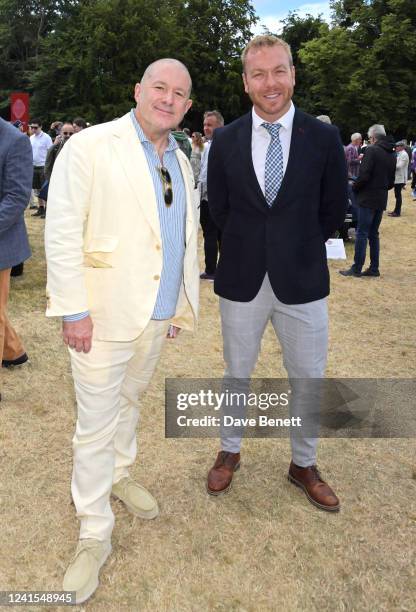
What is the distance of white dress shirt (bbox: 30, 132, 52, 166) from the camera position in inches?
512

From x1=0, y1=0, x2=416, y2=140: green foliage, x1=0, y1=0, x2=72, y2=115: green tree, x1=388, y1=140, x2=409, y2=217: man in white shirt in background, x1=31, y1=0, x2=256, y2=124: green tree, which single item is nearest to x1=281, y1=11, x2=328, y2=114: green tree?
x1=0, y1=0, x2=416, y2=140: green foliage

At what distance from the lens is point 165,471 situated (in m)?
3.58

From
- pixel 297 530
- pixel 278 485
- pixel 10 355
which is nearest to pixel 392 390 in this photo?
pixel 278 485

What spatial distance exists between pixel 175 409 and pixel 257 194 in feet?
6.71

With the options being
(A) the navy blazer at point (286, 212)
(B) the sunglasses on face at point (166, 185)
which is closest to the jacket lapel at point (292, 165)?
(A) the navy blazer at point (286, 212)

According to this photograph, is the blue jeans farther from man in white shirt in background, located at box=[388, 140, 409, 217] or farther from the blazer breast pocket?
the blazer breast pocket

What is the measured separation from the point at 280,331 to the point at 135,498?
125 cm

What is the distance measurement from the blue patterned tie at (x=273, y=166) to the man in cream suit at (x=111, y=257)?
0.41 m

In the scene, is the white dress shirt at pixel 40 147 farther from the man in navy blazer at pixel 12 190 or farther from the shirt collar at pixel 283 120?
the shirt collar at pixel 283 120

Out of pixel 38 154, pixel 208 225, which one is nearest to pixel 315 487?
pixel 208 225

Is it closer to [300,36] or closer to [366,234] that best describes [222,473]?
[366,234]

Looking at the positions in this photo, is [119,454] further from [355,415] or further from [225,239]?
[355,415]

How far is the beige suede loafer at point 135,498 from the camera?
3.12 m

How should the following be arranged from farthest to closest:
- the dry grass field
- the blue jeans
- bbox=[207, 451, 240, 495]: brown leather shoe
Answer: the blue jeans
bbox=[207, 451, 240, 495]: brown leather shoe
the dry grass field
